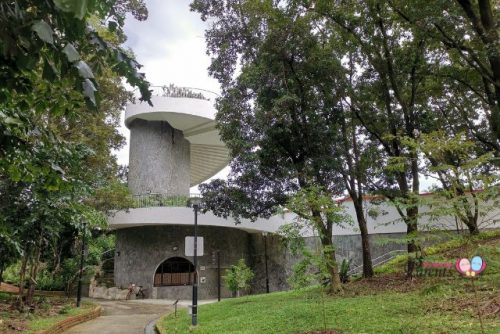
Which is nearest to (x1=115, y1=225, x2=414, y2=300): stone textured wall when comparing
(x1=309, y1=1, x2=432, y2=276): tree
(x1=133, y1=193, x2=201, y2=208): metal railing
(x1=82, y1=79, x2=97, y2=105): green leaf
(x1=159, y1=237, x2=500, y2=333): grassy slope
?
(x1=133, y1=193, x2=201, y2=208): metal railing

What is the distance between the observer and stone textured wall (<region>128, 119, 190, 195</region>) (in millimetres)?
22047

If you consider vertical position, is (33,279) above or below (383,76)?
below

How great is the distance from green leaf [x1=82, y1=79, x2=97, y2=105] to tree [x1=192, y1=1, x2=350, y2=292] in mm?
8689

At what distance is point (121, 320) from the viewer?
40.7 ft

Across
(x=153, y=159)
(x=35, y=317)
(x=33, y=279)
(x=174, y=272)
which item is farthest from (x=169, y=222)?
(x=35, y=317)

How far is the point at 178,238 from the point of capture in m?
21.3

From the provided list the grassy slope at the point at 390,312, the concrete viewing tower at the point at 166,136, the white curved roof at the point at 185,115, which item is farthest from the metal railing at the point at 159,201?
the grassy slope at the point at 390,312

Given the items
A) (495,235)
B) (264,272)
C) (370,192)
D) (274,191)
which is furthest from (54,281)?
(495,235)

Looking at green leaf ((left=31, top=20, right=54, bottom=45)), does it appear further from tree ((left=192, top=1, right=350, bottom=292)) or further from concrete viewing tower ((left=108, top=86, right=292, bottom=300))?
concrete viewing tower ((left=108, top=86, right=292, bottom=300))

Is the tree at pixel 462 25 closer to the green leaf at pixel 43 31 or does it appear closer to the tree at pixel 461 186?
the tree at pixel 461 186

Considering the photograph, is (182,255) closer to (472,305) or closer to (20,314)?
(20,314)

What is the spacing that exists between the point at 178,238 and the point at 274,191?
9.99 meters

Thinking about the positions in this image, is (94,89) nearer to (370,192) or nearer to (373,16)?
(373,16)

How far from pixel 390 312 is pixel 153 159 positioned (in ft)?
55.0
